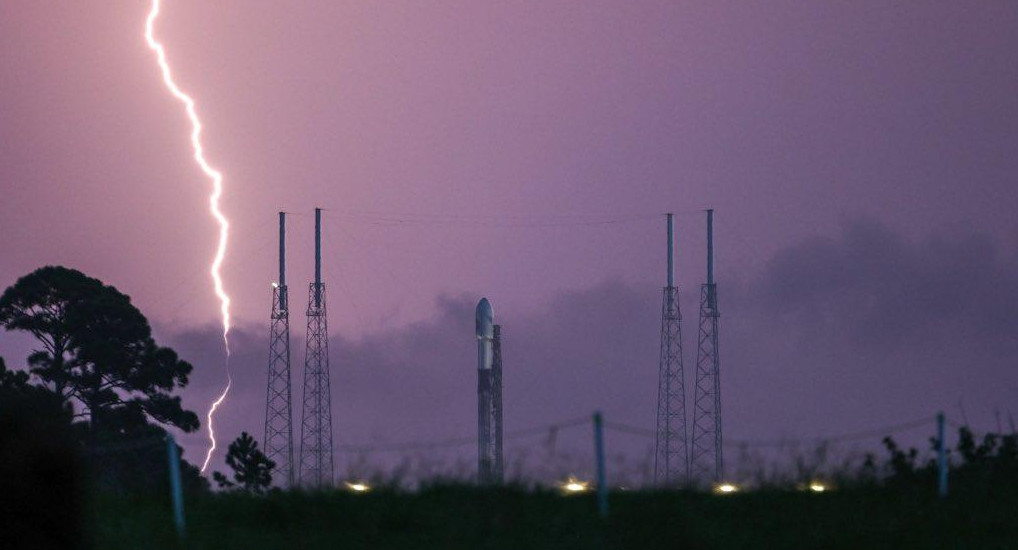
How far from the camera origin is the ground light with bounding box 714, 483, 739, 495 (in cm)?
2064

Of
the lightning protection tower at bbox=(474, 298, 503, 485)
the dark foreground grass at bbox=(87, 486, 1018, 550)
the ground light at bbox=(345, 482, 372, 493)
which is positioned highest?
the lightning protection tower at bbox=(474, 298, 503, 485)

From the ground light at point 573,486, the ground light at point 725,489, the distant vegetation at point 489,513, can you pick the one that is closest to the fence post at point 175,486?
the distant vegetation at point 489,513

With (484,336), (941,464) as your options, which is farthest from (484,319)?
(941,464)

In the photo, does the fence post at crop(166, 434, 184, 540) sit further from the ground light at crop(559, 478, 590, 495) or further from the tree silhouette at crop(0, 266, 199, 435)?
the tree silhouette at crop(0, 266, 199, 435)

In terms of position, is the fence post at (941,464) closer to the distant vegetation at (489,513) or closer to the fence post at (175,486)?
the distant vegetation at (489,513)

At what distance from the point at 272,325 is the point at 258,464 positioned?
346 inches

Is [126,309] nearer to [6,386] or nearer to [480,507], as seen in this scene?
[6,386]

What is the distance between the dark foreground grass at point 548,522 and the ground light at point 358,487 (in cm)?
31

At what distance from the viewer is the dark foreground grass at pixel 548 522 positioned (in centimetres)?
1789

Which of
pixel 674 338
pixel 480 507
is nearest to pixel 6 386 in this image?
pixel 674 338

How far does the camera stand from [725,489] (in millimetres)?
20969

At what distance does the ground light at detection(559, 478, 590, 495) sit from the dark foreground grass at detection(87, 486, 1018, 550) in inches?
12.4

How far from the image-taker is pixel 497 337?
5072 centimetres

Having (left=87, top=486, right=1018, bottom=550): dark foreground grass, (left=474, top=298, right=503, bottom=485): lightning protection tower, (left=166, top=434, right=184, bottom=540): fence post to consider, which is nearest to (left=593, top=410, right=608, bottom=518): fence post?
(left=87, top=486, right=1018, bottom=550): dark foreground grass
